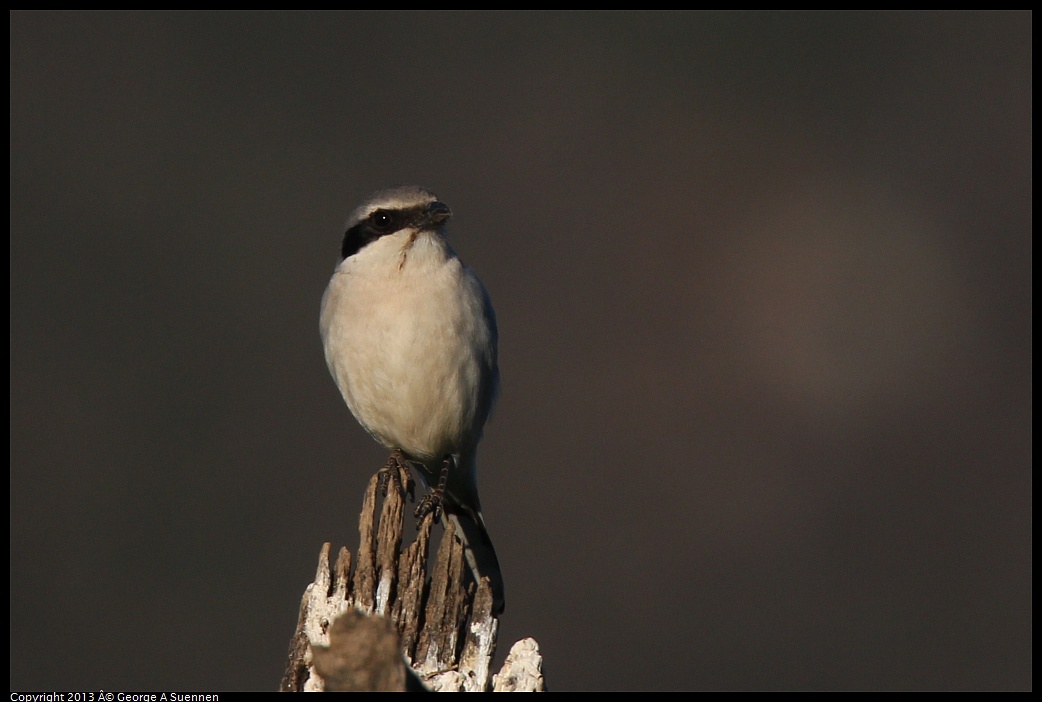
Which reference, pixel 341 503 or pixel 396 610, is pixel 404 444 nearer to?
pixel 396 610

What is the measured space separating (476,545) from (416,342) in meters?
0.88

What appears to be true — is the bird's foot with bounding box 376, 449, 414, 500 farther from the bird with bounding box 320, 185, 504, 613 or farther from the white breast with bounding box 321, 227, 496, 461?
the white breast with bounding box 321, 227, 496, 461

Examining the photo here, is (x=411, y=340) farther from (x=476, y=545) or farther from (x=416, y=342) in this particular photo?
(x=476, y=545)

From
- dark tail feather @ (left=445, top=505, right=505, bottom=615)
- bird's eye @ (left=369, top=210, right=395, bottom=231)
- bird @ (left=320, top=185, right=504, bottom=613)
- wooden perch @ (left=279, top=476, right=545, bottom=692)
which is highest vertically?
bird's eye @ (left=369, top=210, right=395, bottom=231)

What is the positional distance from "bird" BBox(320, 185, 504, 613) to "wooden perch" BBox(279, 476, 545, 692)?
0.76m

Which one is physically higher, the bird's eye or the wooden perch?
the bird's eye

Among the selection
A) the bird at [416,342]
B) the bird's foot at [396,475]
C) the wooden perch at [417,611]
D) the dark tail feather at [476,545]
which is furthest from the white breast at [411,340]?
the wooden perch at [417,611]

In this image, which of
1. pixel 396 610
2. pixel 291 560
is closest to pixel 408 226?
pixel 396 610

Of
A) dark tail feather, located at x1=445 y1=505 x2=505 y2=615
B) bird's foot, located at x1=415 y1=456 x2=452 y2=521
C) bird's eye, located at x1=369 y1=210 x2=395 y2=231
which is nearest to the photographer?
dark tail feather, located at x1=445 y1=505 x2=505 y2=615

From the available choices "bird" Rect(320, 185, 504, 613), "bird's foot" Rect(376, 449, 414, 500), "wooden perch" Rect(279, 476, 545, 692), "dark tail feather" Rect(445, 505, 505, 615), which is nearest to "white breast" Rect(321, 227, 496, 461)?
"bird" Rect(320, 185, 504, 613)

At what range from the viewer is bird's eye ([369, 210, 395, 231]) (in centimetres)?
475

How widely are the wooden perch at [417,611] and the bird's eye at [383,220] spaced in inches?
54.9

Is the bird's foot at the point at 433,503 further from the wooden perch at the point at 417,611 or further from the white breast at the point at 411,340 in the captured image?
the wooden perch at the point at 417,611

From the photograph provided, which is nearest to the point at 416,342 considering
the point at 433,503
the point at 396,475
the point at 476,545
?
the point at 396,475
